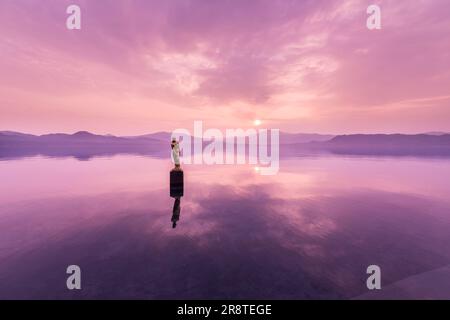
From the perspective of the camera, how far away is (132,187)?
A: 557 inches

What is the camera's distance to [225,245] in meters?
6.44

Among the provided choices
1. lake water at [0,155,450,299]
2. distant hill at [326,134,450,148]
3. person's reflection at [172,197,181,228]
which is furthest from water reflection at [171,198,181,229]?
distant hill at [326,134,450,148]

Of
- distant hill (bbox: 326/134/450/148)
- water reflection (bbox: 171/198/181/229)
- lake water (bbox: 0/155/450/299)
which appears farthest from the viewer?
distant hill (bbox: 326/134/450/148)

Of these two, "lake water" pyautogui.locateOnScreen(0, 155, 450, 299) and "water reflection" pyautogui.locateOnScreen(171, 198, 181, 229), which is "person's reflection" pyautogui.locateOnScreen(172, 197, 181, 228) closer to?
"water reflection" pyautogui.locateOnScreen(171, 198, 181, 229)

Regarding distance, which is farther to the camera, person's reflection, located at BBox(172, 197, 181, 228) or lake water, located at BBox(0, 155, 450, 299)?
person's reflection, located at BBox(172, 197, 181, 228)

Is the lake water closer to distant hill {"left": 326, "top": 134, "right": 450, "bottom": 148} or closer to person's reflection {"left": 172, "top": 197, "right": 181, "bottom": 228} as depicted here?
person's reflection {"left": 172, "top": 197, "right": 181, "bottom": 228}

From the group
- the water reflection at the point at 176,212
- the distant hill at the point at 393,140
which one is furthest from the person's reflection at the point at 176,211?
the distant hill at the point at 393,140

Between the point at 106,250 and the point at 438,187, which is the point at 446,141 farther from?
the point at 106,250

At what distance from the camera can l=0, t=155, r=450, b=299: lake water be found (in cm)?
459

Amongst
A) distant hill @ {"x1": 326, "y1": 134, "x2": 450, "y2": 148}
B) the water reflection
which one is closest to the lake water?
the water reflection

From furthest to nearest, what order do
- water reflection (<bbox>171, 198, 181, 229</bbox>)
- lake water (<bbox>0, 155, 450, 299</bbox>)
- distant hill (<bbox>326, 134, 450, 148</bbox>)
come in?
distant hill (<bbox>326, 134, 450, 148</bbox>) < water reflection (<bbox>171, 198, 181, 229</bbox>) < lake water (<bbox>0, 155, 450, 299</bbox>)

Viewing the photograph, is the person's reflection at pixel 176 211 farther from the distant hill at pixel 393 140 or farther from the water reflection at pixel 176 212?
the distant hill at pixel 393 140

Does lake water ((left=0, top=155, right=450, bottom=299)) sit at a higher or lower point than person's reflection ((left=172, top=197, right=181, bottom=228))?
lower
